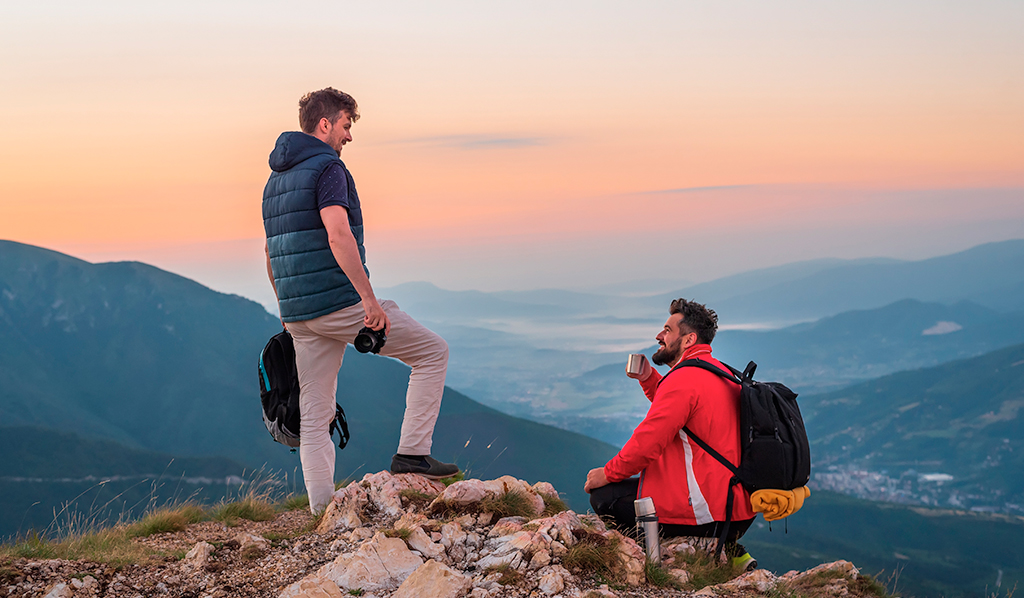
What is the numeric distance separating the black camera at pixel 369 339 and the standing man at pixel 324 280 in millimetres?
39

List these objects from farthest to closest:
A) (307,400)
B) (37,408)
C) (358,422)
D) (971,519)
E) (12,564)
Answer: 1. (37,408)
2. (358,422)
3. (971,519)
4. (307,400)
5. (12,564)

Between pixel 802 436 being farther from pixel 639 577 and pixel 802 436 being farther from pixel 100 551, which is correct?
pixel 100 551

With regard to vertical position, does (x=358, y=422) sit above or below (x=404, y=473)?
→ below

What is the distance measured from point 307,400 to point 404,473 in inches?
41.3

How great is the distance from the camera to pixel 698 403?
5.75 m

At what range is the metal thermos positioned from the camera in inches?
218

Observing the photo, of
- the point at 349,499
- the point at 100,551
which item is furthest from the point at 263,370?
the point at 100,551

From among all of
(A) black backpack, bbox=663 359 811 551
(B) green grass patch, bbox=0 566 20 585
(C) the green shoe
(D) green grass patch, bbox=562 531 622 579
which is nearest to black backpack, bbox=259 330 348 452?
(B) green grass patch, bbox=0 566 20 585

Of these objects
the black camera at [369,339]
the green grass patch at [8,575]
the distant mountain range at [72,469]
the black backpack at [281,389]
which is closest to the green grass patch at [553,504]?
the black backpack at [281,389]

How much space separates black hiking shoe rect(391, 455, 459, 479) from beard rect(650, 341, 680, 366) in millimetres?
2006

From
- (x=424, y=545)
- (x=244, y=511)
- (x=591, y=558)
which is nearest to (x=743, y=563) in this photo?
(x=591, y=558)

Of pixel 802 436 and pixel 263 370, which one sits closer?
pixel 802 436

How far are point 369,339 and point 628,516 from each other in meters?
2.62

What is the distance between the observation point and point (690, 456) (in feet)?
19.1
